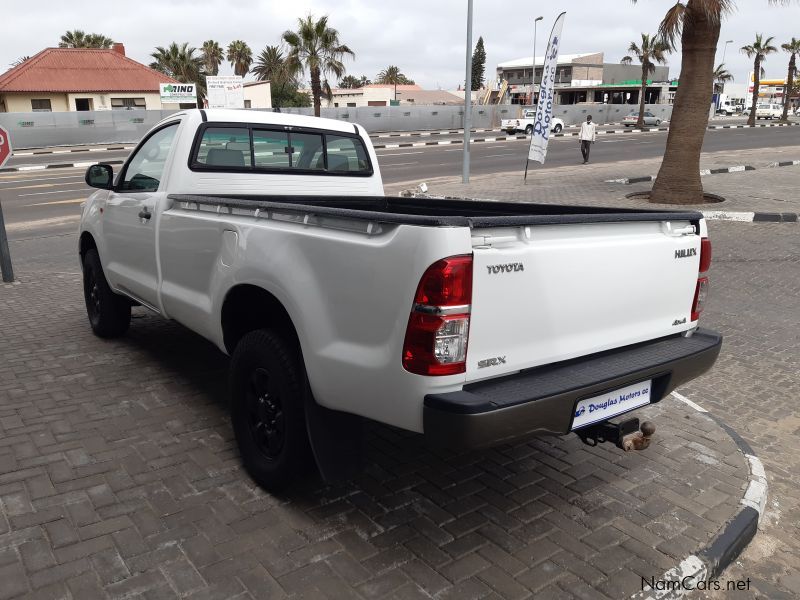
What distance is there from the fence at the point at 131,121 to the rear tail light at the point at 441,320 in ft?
118

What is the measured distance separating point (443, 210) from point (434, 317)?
2323mm

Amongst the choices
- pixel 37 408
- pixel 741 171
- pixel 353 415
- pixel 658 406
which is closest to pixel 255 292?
pixel 353 415

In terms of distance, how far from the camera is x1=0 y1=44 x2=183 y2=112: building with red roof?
40156 mm

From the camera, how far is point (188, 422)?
4.20 meters

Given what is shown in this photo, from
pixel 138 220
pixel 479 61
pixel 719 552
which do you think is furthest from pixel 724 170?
pixel 479 61

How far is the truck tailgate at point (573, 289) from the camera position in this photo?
2.50 metres

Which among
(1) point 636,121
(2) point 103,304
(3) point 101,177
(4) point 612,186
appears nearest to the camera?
(3) point 101,177

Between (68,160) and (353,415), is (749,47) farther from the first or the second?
(353,415)

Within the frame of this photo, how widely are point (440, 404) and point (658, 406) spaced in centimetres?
274

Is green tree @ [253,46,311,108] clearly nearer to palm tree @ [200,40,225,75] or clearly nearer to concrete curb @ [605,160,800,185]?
palm tree @ [200,40,225,75]

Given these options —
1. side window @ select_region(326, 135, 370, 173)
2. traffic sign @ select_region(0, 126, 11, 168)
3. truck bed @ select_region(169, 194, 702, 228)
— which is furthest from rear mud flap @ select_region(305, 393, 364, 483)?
traffic sign @ select_region(0, 126, 11, 168)

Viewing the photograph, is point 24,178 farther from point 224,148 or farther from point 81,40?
point 81,40

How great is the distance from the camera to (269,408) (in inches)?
130

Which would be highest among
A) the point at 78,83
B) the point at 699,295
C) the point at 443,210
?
the point at 78,83
